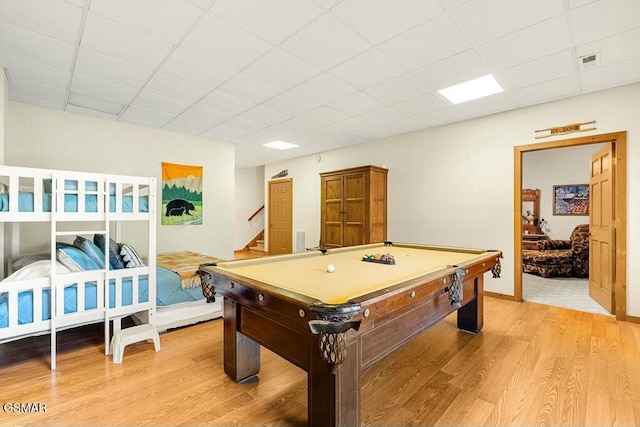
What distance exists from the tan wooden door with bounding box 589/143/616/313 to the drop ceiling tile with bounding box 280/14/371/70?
10.8ft

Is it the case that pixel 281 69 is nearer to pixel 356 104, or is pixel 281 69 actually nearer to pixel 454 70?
pixel 356 104

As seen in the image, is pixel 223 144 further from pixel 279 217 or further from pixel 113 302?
pixel 113 302

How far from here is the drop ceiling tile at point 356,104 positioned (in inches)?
139

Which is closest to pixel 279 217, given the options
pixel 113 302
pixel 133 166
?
pixel 133 166

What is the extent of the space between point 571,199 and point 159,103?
29.0 feet

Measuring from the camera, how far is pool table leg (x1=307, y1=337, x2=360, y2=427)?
1.35m

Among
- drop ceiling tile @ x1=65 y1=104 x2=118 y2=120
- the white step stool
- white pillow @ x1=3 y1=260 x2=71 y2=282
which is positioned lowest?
the white step stool

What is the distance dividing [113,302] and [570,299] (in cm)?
532

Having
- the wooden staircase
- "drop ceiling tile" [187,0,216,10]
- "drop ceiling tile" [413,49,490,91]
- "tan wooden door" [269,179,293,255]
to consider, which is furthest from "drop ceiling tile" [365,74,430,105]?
the wooden staircase

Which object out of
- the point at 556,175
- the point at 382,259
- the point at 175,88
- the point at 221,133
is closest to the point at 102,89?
the point at 175,88

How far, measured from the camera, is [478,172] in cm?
427

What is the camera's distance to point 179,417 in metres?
1.66

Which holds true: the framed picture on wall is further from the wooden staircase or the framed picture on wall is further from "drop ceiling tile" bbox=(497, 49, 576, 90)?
the wooden staircase

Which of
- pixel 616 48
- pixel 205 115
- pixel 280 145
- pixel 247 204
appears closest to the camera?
pixel 616 48
